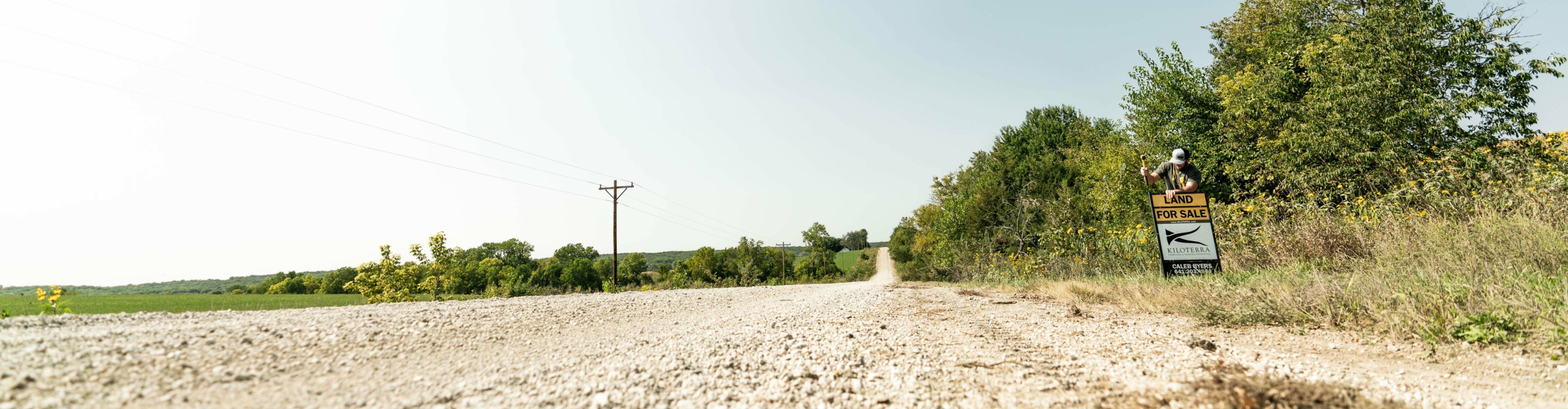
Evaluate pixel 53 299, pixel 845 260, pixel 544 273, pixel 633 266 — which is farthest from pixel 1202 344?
pixel 845 260

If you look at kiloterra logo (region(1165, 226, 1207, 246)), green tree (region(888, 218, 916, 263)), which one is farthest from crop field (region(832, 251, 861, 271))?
kiloterra logo (region(1165, 226, 1207, 246))

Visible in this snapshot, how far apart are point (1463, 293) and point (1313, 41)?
18.5 metres

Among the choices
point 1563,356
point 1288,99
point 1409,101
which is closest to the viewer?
point 1563,356

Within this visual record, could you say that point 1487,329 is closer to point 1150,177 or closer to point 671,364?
point 671,364

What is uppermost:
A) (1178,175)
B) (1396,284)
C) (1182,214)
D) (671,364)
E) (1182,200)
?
(1178,175)

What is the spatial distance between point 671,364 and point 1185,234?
7.44 metres

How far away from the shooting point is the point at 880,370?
2.71 metres

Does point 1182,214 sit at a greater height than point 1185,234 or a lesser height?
greater

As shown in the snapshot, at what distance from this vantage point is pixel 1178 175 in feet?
25.5

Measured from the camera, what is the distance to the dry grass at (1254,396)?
1.85m

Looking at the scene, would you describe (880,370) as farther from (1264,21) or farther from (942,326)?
(1264,21)

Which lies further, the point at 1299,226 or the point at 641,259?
the point at 641,259

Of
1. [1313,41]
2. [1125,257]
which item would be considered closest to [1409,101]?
[1313,41]

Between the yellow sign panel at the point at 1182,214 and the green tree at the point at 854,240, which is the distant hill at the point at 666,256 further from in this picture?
the yellow sign panel at the point at 1182,214
